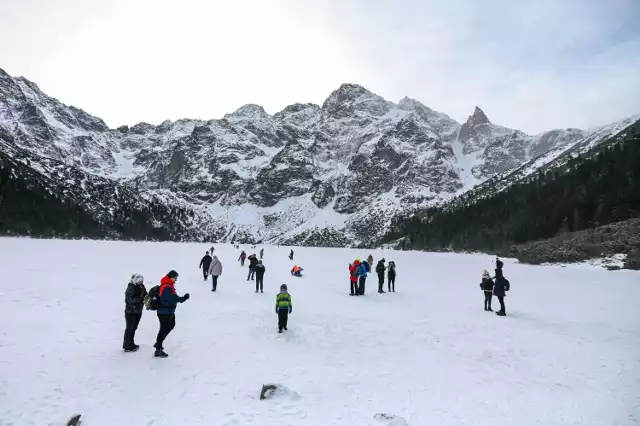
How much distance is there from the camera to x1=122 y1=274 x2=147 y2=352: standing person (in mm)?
11234

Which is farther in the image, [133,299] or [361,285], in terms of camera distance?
[361,285]

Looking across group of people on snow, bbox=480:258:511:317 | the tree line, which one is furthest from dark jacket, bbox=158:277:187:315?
the tree line

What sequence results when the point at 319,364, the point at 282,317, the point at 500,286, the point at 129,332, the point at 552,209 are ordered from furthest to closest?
the point at 552,209, the point at 500,286, the point at 282,317, the point at 319,364, the point at 129,332

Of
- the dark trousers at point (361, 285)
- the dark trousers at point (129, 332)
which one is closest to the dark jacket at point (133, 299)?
the dark trousers at point (129, 332)

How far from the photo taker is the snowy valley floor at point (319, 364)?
814cm

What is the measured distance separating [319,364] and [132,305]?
5.43 m

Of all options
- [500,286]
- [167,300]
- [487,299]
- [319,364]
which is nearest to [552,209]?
[487,299]

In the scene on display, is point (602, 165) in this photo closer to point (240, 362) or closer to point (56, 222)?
point (240, 362)

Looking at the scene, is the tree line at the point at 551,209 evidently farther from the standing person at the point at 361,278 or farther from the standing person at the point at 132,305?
the standing person at the point at 132,305

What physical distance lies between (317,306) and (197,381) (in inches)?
453

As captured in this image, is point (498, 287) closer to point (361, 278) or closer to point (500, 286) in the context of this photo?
point (500, 286)

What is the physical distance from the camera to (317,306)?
20.7 m

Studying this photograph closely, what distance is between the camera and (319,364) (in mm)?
11523

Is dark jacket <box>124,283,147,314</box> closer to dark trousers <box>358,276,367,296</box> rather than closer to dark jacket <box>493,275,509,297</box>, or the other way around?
dark jacket <box>493,275,509,297</box>
